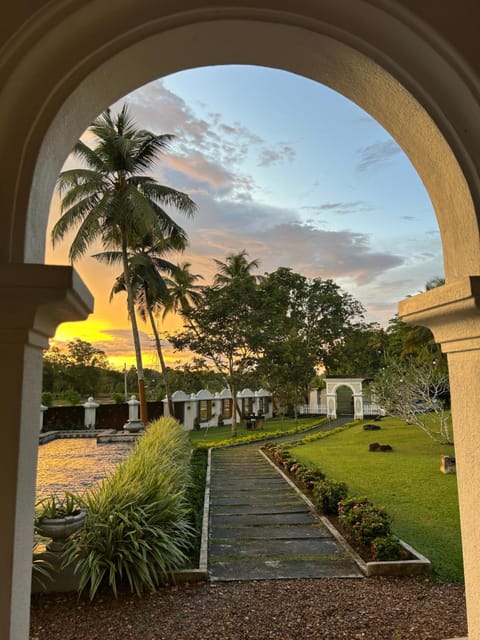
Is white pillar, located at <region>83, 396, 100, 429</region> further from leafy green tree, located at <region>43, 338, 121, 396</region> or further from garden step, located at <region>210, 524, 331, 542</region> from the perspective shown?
Answer: garden step, located at <region>210, 524, 331, 542</region>

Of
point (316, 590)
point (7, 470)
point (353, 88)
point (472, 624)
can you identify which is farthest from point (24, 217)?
point (316, 590)

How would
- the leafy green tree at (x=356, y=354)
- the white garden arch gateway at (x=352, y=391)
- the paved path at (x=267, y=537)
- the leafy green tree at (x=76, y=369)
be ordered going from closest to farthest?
the paved path at (x=267, y=537)
the white garden arch gateway at (x=352, y=391)
the leafy green tree at (x=76, y=369)
the leafy green tree at (x=356, y=354)

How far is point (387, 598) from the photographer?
12.8ft

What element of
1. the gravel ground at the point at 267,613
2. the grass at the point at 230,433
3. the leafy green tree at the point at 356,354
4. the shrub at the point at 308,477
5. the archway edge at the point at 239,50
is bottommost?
the grass at the point at 230,433

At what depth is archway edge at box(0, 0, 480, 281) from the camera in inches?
63.7

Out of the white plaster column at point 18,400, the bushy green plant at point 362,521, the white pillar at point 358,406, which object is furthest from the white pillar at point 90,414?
the white plaster column at point 18,400

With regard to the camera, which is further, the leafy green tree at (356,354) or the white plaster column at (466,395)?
the leafy green tree at (356,354)

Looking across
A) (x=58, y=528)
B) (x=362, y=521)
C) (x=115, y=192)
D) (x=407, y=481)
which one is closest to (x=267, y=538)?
(x=362, y=521)

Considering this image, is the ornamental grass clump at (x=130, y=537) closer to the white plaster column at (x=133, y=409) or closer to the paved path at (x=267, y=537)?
the paved path at (x=267, y=537)

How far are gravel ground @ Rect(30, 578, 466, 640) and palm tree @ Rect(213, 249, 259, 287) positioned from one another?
1462cm

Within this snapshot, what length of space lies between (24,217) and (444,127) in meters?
1.60

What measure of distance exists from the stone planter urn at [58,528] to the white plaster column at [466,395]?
3.41m

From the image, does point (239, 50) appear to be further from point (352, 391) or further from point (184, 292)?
point (352, 391)

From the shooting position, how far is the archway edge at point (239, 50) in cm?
162
